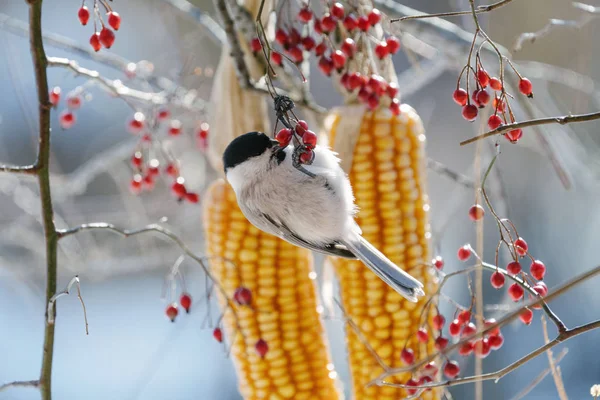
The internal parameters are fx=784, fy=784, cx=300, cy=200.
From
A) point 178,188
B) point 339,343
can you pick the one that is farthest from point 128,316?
point 178,188

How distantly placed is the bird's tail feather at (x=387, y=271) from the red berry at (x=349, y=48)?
1.31ft

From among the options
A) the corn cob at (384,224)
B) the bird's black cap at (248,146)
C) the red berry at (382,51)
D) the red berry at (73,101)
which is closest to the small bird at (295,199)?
the bird's black cap at (248,146)

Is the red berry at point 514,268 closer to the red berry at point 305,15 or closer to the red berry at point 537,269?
the red berry at point 537,269

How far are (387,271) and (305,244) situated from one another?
0.24m

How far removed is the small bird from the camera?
1.73 meters

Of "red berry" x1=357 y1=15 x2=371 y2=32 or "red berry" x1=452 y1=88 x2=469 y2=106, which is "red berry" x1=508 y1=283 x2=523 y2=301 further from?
"red berry" x1=357 y1=15 x2=371 y2=32

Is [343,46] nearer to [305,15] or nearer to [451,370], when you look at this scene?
[305,15]

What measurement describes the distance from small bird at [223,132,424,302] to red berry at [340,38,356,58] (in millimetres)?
240

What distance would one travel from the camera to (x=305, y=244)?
1748mm

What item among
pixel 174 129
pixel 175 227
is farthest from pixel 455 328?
pixel 175 227

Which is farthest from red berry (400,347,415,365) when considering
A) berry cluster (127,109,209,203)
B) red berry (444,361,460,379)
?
berry cluster (127,109,209,203)

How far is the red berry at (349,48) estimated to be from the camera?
1.62 meters

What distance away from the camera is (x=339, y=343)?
467 cm

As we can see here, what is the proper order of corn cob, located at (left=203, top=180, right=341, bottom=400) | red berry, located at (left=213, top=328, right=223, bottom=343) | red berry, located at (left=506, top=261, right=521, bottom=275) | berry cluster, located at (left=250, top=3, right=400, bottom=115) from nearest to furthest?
red berry, located at (left=506, top=261, right=521, bottom=275)
berry cluster, located at (left=250, top=3, right=400, bottom=115)
red berry, located at (left=213, top=328, right=223, bottom=343)
corn cob, located at (left=203, top=180, right=341, bottom=400)
